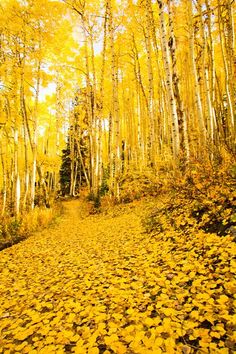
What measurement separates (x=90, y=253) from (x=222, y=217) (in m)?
2.59

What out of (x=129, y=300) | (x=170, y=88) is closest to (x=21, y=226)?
(x=170, y=88)

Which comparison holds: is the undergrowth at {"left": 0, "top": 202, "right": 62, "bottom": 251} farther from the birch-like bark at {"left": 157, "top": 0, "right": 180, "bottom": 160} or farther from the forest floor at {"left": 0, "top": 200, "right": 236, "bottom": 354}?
the birch-like bark at {"left": 157, "top": 0, "right": 180, "bottom": 160}

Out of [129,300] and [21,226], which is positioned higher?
[21,226]

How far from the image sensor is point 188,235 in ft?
13.6

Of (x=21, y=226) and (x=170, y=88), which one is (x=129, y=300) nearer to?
(x=170, y=88)

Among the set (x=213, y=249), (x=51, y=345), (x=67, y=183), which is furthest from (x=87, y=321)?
(x=67, y=183)

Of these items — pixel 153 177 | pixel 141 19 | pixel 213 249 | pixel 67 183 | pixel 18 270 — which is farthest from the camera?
pixel 67 183

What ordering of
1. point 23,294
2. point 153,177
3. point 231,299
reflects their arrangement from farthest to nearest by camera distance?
1. point 153,177
2. point 23,294
3. point 231,299

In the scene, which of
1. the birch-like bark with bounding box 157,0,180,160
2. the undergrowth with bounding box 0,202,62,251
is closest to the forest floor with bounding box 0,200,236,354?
the birch-like bark with bounding box 157,0,180,160

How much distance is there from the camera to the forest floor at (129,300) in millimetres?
2027

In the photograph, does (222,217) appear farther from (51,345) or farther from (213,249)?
(51,345)

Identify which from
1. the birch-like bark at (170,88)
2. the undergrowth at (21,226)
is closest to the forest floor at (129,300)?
the birch-like bark at (170,88)

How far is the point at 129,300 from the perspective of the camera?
2680 mm

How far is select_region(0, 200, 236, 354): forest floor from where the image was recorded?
6.65 feet
